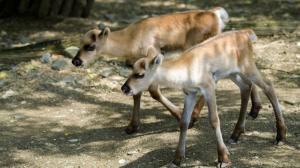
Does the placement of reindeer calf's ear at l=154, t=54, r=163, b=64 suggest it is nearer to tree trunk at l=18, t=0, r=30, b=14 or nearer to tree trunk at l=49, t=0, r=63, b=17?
tree trunk at l=49, t=0, r=63, b=17

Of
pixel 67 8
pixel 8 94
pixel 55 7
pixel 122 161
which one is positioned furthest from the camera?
pixel 67 8

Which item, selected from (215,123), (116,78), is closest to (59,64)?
(116,78)

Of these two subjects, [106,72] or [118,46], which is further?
[106,72]

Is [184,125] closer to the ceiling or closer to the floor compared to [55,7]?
closer to the floor

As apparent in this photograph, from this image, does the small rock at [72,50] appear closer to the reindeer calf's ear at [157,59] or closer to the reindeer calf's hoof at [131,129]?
the reindeer calf's hoof at [131,129]

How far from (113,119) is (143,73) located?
252 centimetres

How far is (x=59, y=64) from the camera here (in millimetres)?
10938

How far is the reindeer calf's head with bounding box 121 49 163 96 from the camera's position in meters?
6.71

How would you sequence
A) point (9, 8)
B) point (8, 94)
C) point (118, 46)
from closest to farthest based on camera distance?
point (118, 46), point (8, 94), point (9, 8)

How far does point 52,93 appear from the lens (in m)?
10.2

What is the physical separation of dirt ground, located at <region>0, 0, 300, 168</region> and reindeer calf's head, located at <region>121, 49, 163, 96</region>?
0.95 meters

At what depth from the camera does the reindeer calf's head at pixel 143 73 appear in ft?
22.0

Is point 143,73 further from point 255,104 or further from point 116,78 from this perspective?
point 116,78

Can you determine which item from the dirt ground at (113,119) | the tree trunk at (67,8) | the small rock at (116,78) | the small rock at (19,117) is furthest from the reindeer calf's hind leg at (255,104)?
the tree trunk at (67,8)
